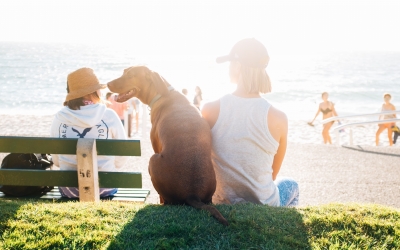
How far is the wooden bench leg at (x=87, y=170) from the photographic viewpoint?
3551 mm

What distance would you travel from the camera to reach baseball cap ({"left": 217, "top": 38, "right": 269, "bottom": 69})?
341 centimetres

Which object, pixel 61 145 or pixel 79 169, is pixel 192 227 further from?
pixel 61 145

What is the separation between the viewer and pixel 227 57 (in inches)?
139

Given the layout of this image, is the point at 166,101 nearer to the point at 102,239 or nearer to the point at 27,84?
the point at 102,239

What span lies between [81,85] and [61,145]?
2.49 feet

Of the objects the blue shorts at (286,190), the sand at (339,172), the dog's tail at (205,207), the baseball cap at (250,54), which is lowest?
the sand at (339,172)

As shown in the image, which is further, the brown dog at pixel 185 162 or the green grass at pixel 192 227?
the brown dog at pixel 185 162

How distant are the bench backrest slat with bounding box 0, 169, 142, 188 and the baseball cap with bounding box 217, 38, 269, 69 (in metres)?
1.46

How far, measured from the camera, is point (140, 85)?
173 inches

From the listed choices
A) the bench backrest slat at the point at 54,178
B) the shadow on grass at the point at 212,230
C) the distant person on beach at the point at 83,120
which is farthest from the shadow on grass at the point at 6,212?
the shadow on grass at the point at 212,230

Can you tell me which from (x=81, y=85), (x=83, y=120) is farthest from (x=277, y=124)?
(x=81, y=85)

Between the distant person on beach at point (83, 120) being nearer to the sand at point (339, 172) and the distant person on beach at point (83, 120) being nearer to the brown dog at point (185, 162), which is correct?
the brown dog at point (185, 162)

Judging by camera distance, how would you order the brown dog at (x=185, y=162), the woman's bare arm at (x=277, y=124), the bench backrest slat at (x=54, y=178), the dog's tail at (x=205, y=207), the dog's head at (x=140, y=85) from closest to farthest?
the dog's tail at (x=205, y=207)
the brown dog at (x=185, y=162)
the woman's bare arm at (x=277, y=124)
the bench backrest slat at (x=54, y=178)
the dog's head at (x=140, y=85)

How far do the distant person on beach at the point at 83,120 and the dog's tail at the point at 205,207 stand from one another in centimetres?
129
